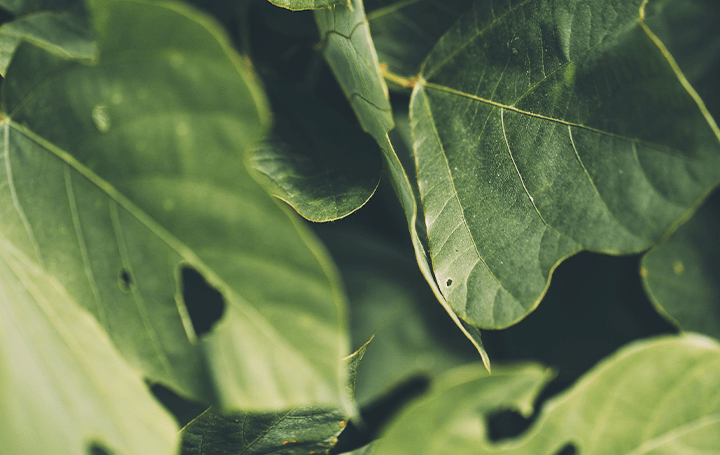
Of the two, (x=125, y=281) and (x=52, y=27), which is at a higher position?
(x=52, y=27)

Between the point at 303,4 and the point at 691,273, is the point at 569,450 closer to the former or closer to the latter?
the point at 691,273

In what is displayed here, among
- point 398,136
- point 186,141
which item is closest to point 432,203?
point 398,136

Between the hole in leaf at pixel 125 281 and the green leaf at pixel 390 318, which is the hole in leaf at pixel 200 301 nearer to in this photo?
the hole in leaf at pixel 125 281

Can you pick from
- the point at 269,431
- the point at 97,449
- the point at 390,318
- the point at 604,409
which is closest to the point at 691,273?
the point at 604,409

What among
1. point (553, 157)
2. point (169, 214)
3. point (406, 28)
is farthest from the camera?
point (406, 28)

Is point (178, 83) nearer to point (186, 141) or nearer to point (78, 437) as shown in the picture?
point (186, 141)

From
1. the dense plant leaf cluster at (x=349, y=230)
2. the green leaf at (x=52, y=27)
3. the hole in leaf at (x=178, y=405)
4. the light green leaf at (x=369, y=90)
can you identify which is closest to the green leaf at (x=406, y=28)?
the dense plant leaf cluster at (x=349, y=230)

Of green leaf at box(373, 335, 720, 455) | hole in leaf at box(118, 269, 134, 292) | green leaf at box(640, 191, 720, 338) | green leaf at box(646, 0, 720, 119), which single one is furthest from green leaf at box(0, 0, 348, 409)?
green leaf at box(646, 0, 720, 119)
